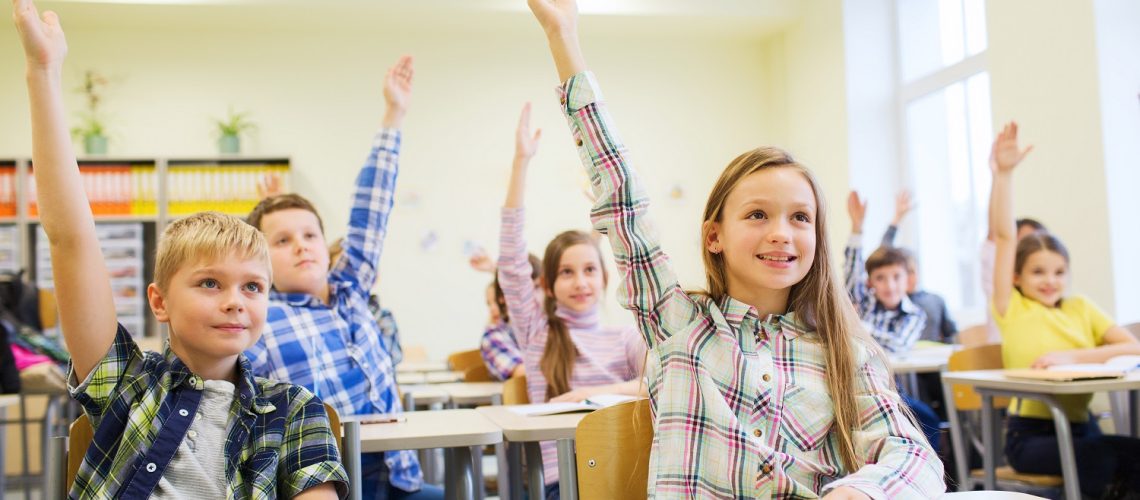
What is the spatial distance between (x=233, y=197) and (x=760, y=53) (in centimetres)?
382

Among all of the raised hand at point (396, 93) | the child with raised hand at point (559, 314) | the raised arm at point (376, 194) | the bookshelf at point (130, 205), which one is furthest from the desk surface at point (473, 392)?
the bookshelf at point (130, 205)

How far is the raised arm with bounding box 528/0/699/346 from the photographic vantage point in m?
1.35

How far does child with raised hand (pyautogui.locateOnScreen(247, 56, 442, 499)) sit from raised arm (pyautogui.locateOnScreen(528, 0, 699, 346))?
902mm

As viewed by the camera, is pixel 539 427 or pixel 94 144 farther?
pixel 94 144

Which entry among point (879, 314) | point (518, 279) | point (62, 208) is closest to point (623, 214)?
point (62, 208)

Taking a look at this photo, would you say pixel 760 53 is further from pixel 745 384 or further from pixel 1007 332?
pixel 745 384

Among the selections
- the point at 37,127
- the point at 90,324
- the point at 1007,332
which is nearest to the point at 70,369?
the point at 90,324

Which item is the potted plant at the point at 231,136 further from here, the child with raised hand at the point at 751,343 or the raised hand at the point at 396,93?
the child with raised hand at the point at 751,343

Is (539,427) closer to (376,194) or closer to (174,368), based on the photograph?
(174,368)

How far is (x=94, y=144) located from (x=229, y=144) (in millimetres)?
787

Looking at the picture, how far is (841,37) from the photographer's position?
234 inches

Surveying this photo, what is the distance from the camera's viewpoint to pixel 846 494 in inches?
45.1

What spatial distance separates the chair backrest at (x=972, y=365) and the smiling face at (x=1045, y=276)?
0.22m

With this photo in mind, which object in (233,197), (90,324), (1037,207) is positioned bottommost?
(90,324)
